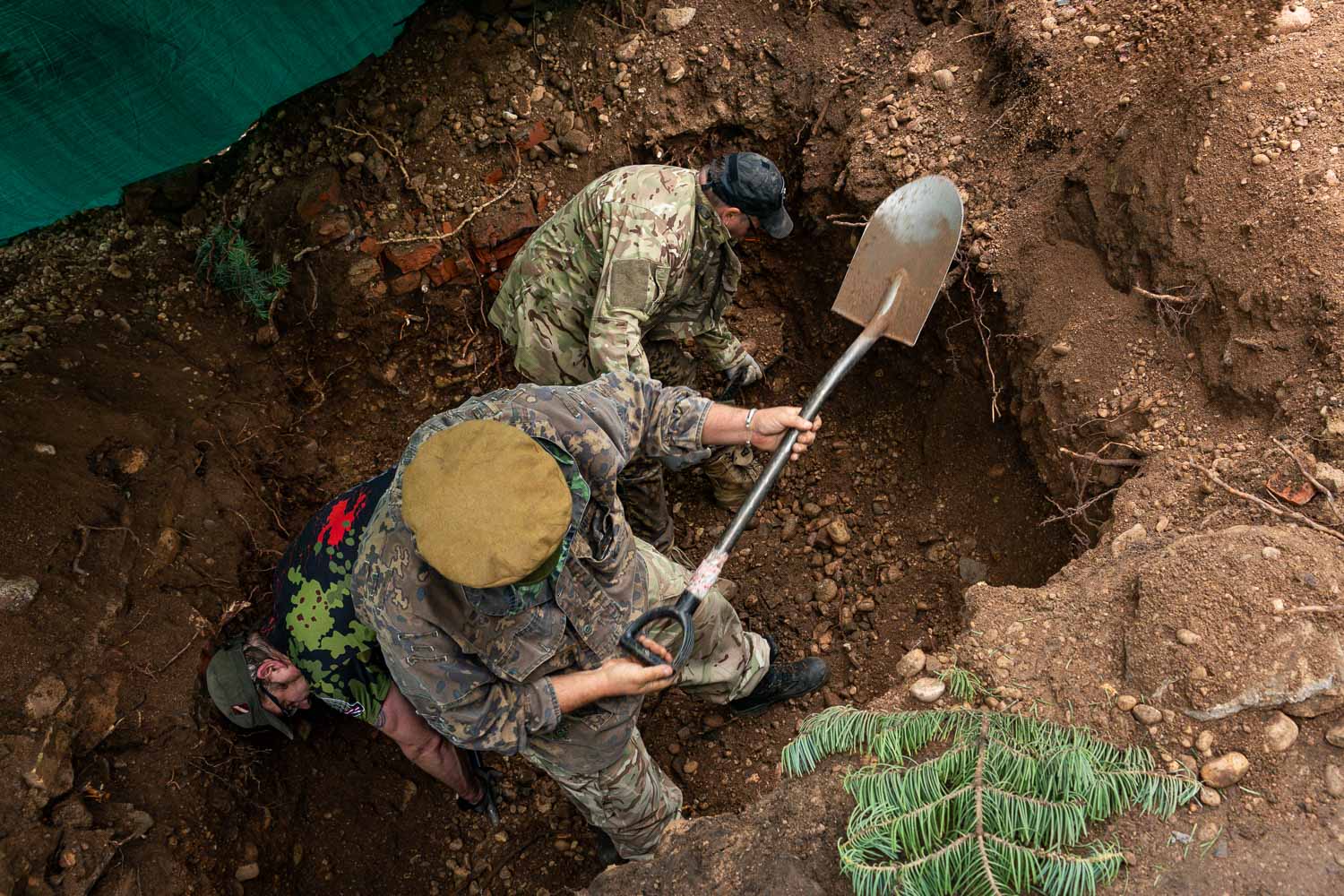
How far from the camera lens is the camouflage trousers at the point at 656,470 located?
298cm

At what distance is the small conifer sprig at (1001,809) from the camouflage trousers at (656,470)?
62.0 inches

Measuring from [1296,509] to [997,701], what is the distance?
0.81 meters

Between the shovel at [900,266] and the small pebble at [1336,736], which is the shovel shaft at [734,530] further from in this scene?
the small pebble at [1336,736]

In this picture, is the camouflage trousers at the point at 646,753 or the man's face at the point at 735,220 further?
the man's face at the point at 735,220

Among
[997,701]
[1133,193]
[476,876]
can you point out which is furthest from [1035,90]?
[476,876]

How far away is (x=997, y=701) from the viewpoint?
170 centimetres

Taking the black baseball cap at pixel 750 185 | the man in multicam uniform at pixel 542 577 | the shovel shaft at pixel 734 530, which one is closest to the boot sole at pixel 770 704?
the man in multicam uniform at pixel 542 577

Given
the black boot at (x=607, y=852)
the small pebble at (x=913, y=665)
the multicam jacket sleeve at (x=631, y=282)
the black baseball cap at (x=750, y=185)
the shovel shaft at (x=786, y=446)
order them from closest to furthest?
the small pebble at (x=913, y=665) → the shovel shaft at (x=786, y=446) → the multicam jacket sleeve at (x=631, y=282) → the black baseball cap at (x=750, y=185) → the black boot at (x=607, y=852)

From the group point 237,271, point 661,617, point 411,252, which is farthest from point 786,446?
point 237,271

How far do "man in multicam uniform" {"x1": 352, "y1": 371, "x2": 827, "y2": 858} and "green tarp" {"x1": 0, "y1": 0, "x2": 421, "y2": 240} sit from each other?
5.09ft

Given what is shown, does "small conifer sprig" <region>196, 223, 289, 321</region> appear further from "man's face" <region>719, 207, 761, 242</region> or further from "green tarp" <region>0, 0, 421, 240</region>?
"man's face" <region>719, 207, 761, 242</region>

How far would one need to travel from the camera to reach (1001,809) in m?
1.42

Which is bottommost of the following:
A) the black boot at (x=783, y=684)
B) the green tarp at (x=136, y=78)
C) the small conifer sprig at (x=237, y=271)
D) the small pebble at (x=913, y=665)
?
the black boot at (x=783, y=684)

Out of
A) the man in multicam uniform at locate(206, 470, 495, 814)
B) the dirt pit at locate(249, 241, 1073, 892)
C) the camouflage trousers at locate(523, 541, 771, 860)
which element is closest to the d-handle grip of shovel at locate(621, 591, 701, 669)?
the camouflage trousers at locate(523, 541, 771, 860)
